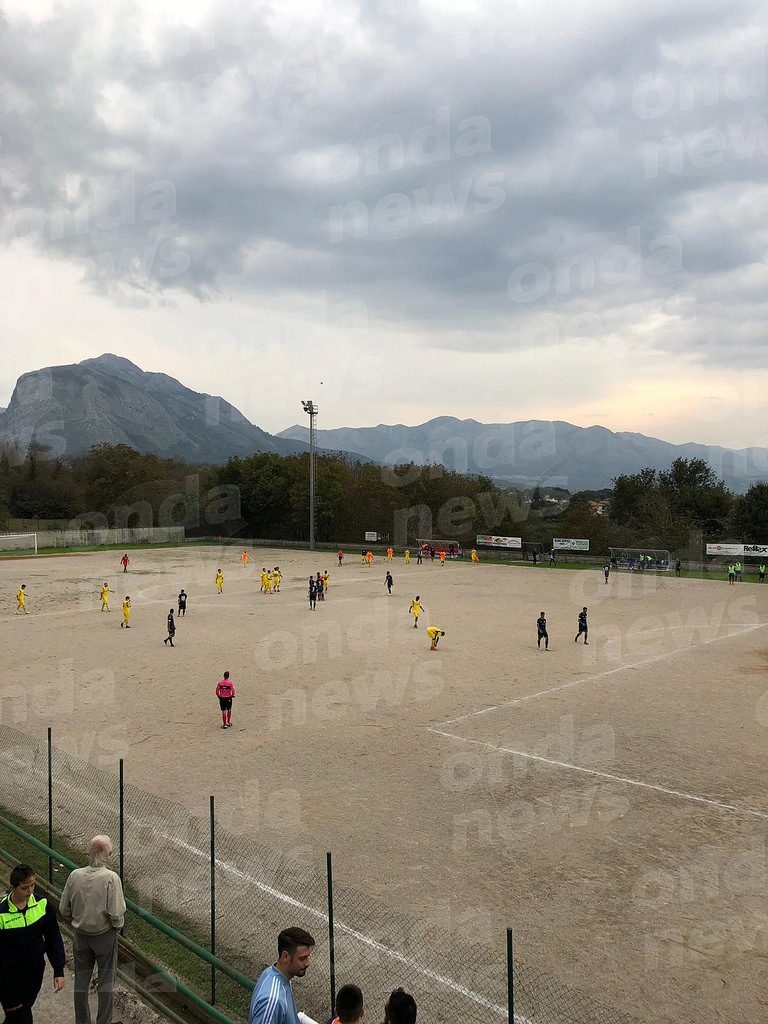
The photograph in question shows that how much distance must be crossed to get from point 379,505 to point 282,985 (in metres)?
70.0

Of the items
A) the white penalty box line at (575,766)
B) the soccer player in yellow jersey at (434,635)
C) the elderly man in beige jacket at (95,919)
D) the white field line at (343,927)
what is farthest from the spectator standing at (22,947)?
the soccer player in yellow jersey at (434,635)

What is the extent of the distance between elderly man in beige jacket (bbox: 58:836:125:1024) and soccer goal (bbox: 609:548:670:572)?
5373 centimetres

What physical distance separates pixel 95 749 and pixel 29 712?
365 cm

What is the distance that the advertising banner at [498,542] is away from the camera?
211 feet

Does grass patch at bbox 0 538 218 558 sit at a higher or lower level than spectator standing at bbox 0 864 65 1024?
higher

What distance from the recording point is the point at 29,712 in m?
17.1

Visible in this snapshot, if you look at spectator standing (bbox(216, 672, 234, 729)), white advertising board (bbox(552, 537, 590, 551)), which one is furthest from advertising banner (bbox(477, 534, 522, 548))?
spectator standing (bbox(216, 672, 234, 729))

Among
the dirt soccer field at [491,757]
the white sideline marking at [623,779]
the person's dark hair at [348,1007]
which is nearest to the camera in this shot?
the person's dark hair at [348,1007]

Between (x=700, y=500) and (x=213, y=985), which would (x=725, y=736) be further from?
(x=700, y=500)

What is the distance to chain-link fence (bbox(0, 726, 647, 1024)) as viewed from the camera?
725 centimetres

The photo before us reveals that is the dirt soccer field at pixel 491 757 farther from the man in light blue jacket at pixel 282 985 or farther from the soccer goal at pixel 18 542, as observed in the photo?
the soccer goal at pixel 18 542

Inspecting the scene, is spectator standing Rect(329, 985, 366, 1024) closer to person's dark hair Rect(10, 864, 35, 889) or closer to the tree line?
person's dark hair Rect(10, 864, 35, 889)

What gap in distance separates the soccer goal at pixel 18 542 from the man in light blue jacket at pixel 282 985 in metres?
68.2

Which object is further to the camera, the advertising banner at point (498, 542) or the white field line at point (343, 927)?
the advertising banner at point (498, 542)
